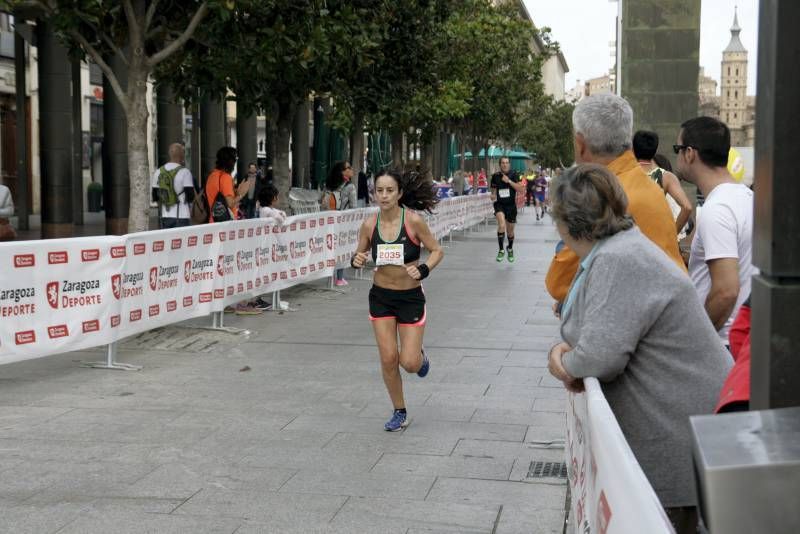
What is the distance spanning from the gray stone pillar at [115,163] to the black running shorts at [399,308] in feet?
61.9

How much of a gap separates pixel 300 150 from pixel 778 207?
127 feet

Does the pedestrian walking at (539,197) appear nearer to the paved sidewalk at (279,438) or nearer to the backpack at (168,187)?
the backpack at (168,187)

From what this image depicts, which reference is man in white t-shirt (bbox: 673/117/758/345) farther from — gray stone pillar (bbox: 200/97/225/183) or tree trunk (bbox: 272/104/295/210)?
gray stone pillar (bbox: 200/97/225/183)

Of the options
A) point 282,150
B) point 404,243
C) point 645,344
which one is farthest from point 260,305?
point 645,344

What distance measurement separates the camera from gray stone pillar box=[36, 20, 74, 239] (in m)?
23.6

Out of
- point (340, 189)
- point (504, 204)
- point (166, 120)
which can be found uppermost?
point (166, 120)

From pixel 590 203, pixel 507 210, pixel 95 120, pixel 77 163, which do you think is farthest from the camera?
pixel 95 120

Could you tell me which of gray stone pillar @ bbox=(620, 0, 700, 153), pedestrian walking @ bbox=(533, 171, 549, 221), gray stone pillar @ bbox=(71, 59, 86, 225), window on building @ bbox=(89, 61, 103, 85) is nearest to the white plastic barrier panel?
gray stone pillar @ bbox=(620, 0, 700, 153)

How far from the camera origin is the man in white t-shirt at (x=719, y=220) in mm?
4742

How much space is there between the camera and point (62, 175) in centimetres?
2378

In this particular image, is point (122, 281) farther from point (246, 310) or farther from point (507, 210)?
point (507, 210)

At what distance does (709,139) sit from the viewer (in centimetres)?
491

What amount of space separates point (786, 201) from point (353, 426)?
18.6 ft

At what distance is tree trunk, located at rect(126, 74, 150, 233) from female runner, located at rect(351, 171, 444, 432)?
4.73 metres
